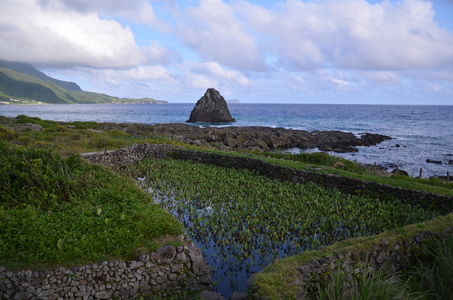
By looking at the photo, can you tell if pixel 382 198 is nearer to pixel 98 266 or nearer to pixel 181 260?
pixel 181 260

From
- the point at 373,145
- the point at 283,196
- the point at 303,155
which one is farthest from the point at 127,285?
the point at 373,145

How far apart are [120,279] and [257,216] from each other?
20.5ft

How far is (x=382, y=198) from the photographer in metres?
14.1

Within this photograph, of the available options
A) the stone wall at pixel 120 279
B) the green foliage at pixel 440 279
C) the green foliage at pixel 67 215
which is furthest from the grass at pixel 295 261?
the green foliage at pixel 67 215

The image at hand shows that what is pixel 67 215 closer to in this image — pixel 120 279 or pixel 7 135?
pixel 120 279

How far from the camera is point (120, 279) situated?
682cm

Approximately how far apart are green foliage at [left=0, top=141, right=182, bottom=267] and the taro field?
1781 mm

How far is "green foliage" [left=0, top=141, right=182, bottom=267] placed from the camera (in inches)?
277

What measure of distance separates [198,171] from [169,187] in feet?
11.7

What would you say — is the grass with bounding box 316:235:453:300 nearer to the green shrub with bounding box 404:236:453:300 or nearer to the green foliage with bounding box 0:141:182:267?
the green shrub with bounding box 404:236:453:300

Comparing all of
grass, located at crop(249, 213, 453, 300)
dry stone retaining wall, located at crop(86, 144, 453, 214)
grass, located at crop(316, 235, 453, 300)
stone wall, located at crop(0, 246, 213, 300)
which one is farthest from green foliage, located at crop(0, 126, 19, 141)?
grass, located at crop(316, 235, 453, 300)

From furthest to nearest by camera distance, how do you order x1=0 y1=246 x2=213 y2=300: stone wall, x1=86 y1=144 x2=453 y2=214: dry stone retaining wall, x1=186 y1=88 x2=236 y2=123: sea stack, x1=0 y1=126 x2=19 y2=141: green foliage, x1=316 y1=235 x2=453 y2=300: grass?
x1=186 y1=88 x2=236 y2=123: sea stack < x1=0 y1=126 x2=19 y2=141: green foliage < x1=86 y1=144 x2=453 y2=214: dry stone retaining wall < x1=0 y1=246 x2=213 y2=300: stone wall < x1=316 y1=235 x2=453 y2=300: grass

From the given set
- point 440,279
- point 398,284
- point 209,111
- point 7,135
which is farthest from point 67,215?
point 209,111

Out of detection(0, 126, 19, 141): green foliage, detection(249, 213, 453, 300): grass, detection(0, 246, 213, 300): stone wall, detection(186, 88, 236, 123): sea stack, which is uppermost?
detection(186, 88, 236, 123): sea stack
